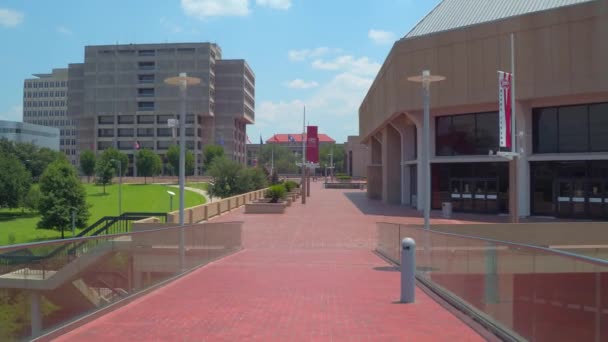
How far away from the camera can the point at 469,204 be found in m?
35.1

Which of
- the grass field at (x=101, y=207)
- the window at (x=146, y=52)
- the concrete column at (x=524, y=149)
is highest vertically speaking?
the window at (x=146, y=52)

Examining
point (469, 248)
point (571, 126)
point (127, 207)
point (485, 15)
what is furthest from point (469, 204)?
point (127, 207)

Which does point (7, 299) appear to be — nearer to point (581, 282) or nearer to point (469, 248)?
point (581, 282)

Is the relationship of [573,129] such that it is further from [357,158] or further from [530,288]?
[357,158]

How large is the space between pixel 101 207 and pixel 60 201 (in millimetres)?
22942

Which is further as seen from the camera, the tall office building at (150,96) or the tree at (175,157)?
the tall office building at (150,96)

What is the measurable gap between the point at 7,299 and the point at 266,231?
803 inches

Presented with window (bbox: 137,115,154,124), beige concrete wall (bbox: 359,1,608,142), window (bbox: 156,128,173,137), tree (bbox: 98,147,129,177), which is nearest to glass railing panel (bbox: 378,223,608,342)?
beige concrete wall (bbox: 359,1,608,142)

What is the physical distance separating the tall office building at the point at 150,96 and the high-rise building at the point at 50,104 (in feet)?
138

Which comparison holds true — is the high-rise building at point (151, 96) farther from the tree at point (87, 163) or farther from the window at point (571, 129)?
the window at point (571, 129)

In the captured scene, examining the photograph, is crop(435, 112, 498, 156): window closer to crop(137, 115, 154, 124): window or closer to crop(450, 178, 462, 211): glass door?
crop(450, 178, 462, 211): glass door

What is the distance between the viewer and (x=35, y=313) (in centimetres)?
598

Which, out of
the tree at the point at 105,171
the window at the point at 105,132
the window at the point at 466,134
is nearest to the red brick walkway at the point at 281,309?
the window at the point at 466,134

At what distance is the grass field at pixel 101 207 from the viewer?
1966 inches
